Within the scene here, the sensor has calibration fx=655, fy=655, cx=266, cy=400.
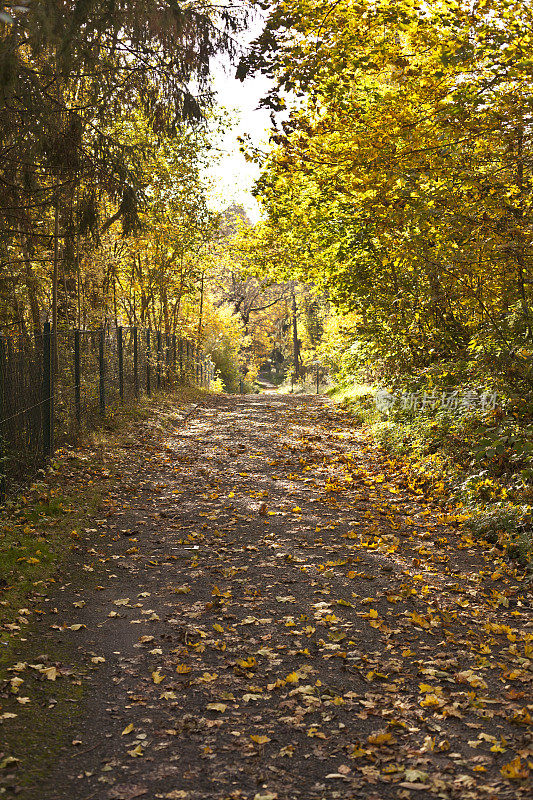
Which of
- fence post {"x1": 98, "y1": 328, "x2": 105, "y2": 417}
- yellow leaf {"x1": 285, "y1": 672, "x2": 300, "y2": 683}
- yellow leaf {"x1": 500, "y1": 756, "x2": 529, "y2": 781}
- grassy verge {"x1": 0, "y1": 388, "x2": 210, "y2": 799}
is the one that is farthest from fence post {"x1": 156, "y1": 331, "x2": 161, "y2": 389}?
yellow leaf {"x1": 500, "y1": 756, "x2": 529, "y2": 781}

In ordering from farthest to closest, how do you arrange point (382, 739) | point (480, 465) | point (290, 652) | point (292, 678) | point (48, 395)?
1. point (48, 395)
2. point (480, 465)
3. point (290, 652)
4. point (292, 678)
5. point (382, 739)

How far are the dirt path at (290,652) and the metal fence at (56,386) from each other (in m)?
1.35

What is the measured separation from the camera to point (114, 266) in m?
18.2

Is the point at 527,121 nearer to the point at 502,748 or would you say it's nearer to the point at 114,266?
the point at 502,748

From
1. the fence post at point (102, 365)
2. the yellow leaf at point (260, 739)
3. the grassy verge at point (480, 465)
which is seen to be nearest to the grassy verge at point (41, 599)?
the yellow leaf at point (260, 739)

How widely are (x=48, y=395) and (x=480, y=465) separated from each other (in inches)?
235

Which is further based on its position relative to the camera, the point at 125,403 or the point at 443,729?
the point at 125,403

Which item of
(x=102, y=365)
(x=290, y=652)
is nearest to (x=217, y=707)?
(x=290, y=652)

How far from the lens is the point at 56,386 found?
989 centimetres

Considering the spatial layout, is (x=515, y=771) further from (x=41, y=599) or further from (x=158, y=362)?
(x=158, y=362)

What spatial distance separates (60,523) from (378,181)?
233 inches

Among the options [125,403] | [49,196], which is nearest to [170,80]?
[49,196]

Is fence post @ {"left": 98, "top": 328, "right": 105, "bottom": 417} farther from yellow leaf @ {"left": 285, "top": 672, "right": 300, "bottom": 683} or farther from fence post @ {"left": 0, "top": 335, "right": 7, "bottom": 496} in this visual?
yellow leaf @ {"left": 285, "top": 672, "right": 300, "bottom": 683}

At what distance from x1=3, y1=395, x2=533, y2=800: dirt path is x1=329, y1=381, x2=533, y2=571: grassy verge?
320mm
